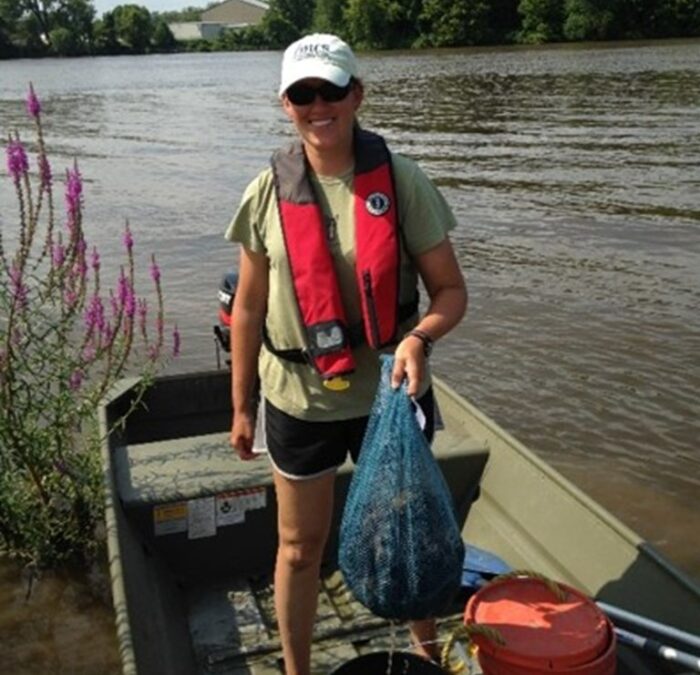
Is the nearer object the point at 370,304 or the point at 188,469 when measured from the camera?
the point at 370,304

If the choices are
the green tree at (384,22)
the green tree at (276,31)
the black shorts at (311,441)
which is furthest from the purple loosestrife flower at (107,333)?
the green tree at (276,31)

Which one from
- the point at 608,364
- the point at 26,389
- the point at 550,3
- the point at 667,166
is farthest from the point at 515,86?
the point at 550,3

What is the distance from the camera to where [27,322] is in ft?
12.0

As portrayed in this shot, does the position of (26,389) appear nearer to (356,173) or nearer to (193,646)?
(193,646)

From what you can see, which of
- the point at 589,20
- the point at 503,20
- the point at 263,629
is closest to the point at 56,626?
the point at 263,629

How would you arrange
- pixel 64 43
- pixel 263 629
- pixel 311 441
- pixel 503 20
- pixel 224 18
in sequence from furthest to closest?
pixel 224 18 → pixel 64 43 → pixel 503 20 → pixel 263 629 → pixel 311 441

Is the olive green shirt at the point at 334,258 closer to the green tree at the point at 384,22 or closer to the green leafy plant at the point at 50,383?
the green leafy plant at the point at 50,383

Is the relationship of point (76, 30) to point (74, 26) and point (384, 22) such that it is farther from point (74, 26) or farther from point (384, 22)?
point (384, 22)

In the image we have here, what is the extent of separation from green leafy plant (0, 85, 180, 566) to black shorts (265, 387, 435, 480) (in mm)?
1297

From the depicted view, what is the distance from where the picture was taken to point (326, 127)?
2.51 m

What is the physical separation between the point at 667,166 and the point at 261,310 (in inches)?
540

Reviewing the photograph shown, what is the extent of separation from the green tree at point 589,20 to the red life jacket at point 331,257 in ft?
191

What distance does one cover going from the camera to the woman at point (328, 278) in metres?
2.53

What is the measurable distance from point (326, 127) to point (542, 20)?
61.3 meters
